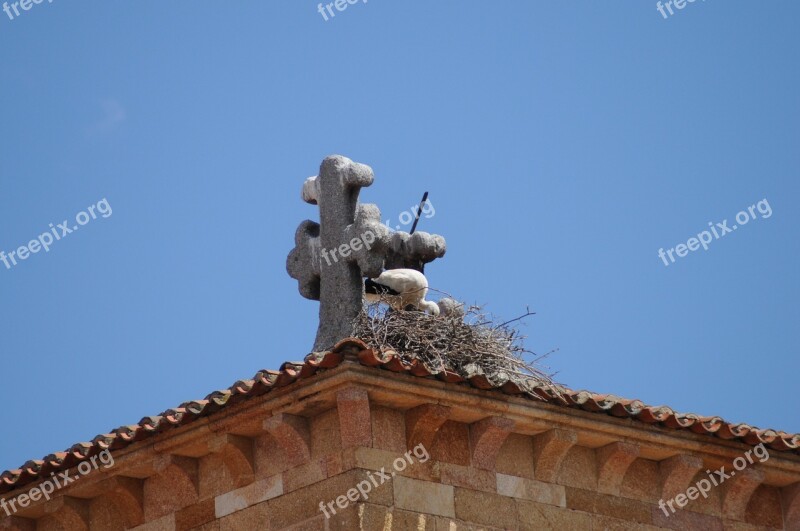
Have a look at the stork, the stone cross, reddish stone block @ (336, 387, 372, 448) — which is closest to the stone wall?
reddish stone block @ (336, 387, 372, 448)

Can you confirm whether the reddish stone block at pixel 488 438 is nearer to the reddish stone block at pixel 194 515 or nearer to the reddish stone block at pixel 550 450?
the reddish stone block at pixel 550 450

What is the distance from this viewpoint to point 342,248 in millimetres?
12570

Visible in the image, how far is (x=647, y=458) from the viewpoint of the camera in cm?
1204

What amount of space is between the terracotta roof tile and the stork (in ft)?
4.16

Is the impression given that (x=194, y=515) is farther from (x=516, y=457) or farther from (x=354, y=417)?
(x=516, y=457)

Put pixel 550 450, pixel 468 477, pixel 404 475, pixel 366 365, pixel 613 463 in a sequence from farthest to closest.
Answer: pixel 613 463, pixel 550 450, pixel 468 477, pixel 404 475, pixel 366 365

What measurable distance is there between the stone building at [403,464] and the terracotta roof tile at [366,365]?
13 mm

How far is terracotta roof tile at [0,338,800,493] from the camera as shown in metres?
10.7

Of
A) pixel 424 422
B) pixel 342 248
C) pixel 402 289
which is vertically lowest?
pixel 424 422

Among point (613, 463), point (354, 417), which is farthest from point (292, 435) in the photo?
point (613, 463)

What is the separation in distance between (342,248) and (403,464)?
2.14 meters

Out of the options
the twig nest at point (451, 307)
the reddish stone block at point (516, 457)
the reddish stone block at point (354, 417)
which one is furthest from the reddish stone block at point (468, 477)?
the twig nest at point (451, 307)

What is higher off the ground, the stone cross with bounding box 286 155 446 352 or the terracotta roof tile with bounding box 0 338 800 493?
the stone cross with bounding box 286 155 446 352

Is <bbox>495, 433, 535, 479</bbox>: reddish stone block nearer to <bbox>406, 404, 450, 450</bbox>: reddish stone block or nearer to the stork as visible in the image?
<bbox>406, 404, 450, 450</bbox>: reddish stone block
